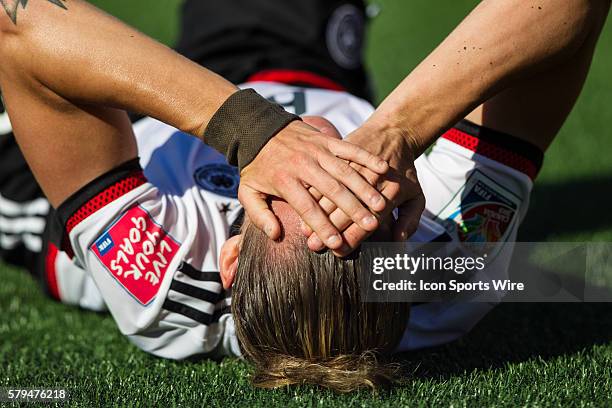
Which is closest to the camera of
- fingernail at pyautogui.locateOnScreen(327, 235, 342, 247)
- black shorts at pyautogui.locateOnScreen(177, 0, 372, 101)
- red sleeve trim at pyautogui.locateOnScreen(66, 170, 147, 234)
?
fingernail at pyautogui.locateOnScreen(327, 235, 342, 247)

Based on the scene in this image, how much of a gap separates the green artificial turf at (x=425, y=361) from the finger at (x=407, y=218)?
322mm

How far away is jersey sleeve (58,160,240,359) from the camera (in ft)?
6.43

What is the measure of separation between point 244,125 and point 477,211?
27.1 inches

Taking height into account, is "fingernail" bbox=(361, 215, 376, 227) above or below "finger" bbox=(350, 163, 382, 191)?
below

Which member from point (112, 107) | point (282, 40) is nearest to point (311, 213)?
point (112, 107)

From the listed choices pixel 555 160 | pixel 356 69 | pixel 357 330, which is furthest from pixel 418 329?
pixel 555 160

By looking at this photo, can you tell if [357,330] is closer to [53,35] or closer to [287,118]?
[287,118]

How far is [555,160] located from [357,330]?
8.29ft

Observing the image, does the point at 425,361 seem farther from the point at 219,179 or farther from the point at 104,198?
the point at 104,198

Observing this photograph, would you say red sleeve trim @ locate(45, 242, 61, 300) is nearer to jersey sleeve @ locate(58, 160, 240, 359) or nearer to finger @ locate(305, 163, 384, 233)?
jersey sleeve @ locate(58, 160, 240, 359)

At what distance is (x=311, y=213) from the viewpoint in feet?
5.49

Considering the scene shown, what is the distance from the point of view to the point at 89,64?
1.79 meters

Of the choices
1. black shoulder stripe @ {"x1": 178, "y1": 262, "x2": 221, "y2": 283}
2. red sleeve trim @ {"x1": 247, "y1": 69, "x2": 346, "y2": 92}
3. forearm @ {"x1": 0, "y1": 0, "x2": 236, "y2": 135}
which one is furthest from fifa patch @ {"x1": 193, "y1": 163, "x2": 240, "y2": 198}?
red sleeve trim @ {"x1": 247, "y1": 69, "x2": 346, "y2": 92}

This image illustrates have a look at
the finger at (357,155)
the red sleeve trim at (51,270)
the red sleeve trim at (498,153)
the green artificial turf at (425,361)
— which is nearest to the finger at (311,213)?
the finger at (357,155)
